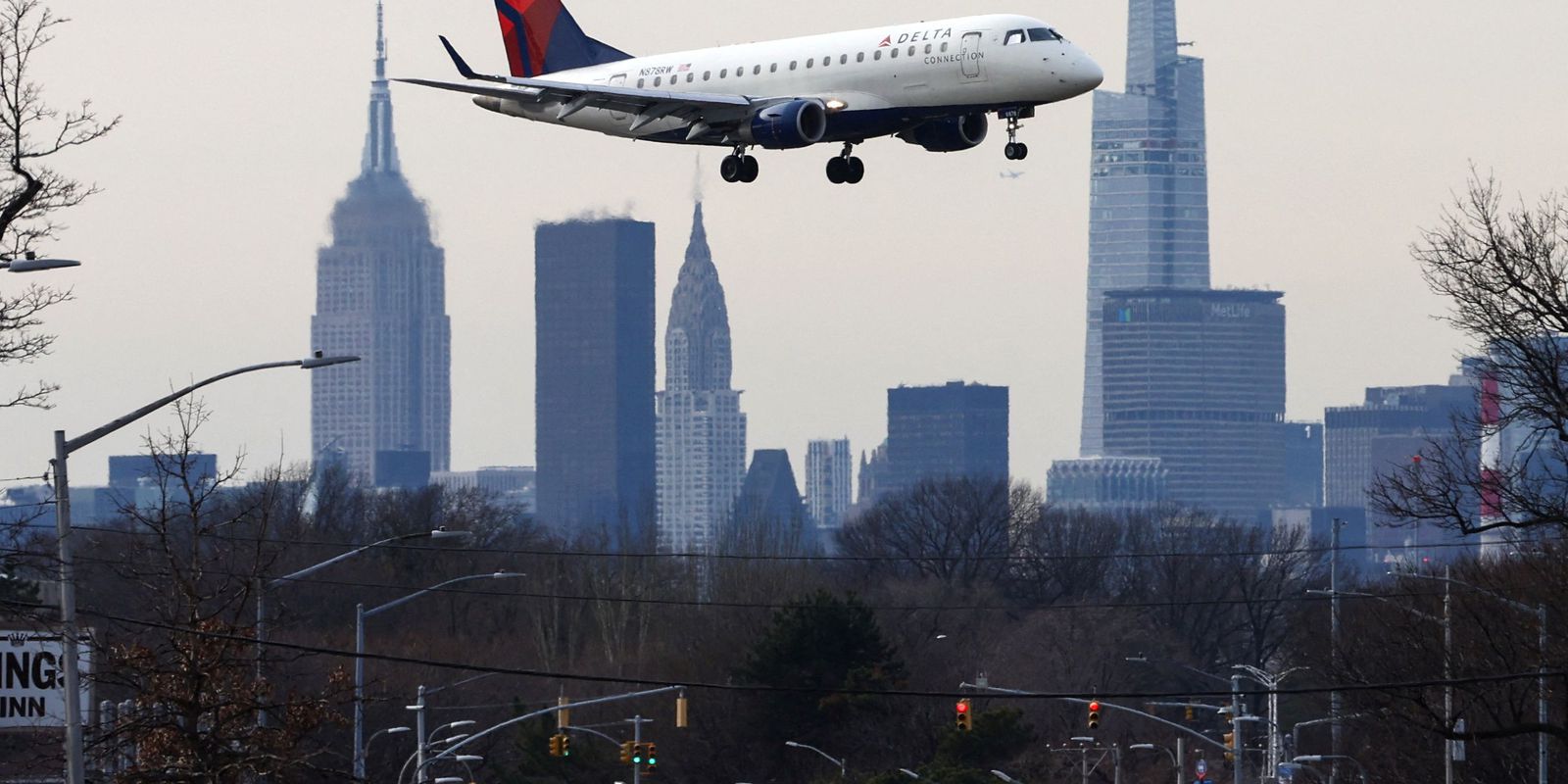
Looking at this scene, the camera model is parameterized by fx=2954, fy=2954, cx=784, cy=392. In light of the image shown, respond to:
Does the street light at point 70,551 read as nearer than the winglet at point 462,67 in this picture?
Yes

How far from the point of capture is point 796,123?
55.0m

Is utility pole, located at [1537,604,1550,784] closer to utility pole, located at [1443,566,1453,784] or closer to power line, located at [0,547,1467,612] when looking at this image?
utility pole, located at [1443,566,1453,784]

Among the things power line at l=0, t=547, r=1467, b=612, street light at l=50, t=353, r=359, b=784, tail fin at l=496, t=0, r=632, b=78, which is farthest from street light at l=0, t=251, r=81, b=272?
power line at l=0, t=547, r=1467, b=612

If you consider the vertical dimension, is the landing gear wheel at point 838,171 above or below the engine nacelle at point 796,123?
below

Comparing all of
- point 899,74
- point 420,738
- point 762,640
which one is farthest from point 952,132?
point 762,640

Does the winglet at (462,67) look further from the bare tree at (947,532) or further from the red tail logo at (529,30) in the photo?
the bare tree at (947,532)

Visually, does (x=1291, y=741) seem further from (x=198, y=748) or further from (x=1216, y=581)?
(x=198, y=748)

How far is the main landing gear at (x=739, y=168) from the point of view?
191 ft

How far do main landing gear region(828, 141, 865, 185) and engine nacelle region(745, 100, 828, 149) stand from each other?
2061mm

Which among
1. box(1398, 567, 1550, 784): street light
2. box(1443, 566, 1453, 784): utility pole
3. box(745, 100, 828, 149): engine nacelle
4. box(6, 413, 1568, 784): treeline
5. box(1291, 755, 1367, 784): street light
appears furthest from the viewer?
box(1291, 755, 1367, 784): street light

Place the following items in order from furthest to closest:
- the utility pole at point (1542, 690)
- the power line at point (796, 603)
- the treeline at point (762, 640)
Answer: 1. the power line at point (796, 603)
2. the utility pole at point (1542, 690)
3. the treeline at point (762, 640)

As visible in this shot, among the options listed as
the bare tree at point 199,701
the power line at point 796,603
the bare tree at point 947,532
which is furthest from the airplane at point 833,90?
the bare tree at point 947,532

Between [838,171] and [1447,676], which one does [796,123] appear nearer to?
[838,171]

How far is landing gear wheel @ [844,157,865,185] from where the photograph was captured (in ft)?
190
